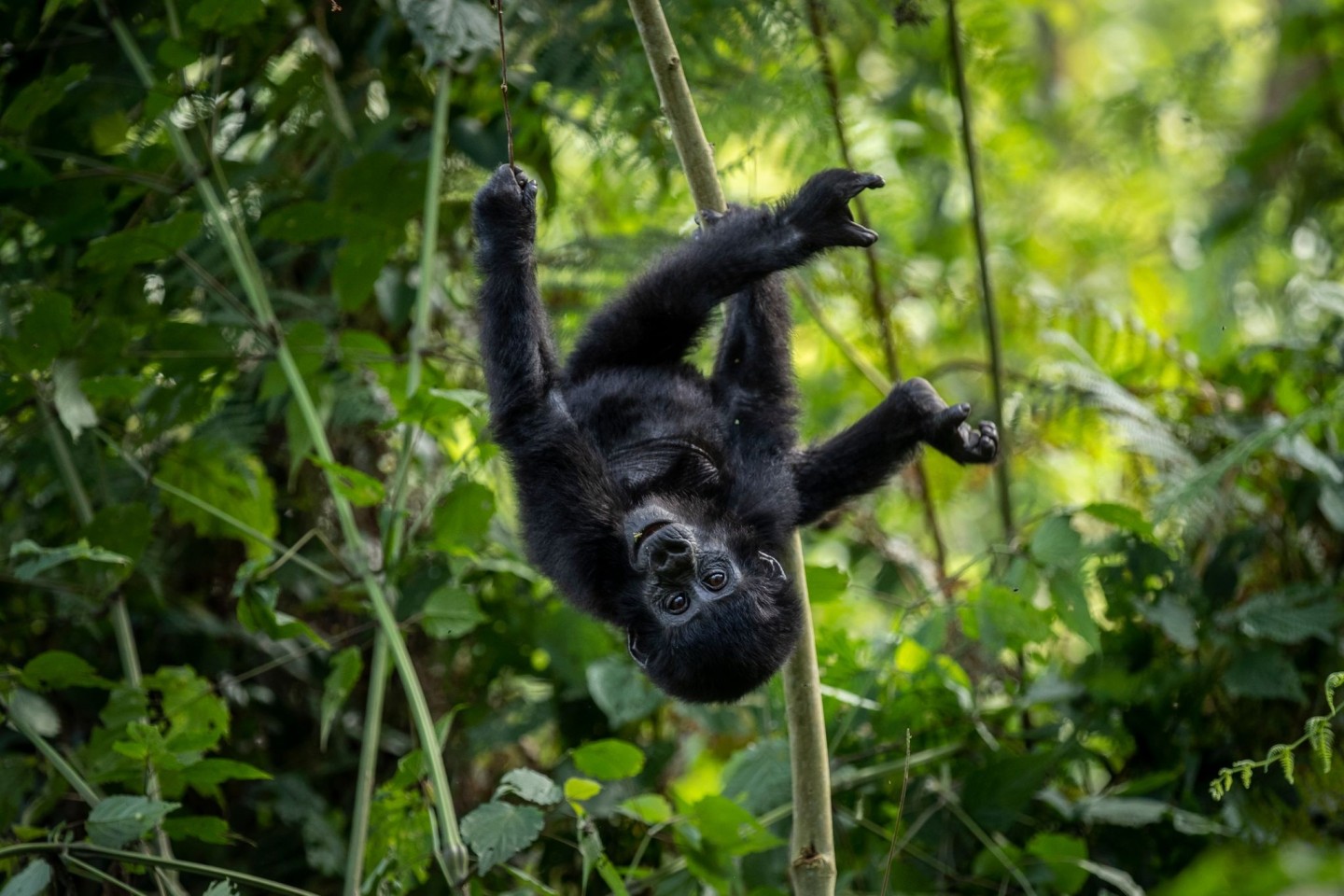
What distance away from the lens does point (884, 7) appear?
454 cm

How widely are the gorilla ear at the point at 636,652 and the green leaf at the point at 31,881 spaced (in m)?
1.50

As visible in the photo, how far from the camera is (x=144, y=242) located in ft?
11.2

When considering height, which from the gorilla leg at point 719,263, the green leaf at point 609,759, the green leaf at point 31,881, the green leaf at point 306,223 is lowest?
the green leaf at point 31,881

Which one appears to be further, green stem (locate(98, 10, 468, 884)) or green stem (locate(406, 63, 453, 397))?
green stem (locate(406, 63, 453, 397))

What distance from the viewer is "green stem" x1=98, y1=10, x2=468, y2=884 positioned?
123 inches

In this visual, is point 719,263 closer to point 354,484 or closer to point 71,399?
point 354,484

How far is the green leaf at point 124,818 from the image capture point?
2812 millimetres

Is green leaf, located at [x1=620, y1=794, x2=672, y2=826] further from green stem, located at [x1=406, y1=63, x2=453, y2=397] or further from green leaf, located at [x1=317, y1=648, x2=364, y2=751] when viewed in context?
green stem, located at [x1=406, y1=63, x2=453, y2=397]

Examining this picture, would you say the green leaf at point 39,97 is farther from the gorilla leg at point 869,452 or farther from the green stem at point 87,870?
the gorilla leg at point 869,452

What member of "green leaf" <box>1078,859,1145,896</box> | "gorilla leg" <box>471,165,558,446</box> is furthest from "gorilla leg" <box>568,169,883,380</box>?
"green leaf" <box>1078,859,1145,896</box>

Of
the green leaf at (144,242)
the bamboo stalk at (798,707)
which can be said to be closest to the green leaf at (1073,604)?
the bamboo stalk at (798,707)

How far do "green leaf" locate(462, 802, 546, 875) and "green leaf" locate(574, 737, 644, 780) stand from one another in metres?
0.22

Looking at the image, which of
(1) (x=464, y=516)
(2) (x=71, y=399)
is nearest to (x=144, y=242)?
(2) (x=71, y=399)

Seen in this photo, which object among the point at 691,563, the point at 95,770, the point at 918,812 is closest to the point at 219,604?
the point at 95,770
